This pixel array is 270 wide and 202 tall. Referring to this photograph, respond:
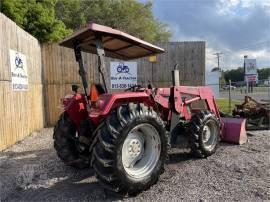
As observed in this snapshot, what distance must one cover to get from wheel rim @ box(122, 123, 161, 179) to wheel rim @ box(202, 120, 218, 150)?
5.97 ft

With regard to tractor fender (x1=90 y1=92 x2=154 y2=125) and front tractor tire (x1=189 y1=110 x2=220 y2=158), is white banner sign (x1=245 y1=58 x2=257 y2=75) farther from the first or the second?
tractor fender (x1=90 y1=92 x2=154 y2=125)

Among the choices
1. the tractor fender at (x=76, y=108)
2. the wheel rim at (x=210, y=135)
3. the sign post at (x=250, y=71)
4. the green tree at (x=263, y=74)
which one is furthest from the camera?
the green tree at (x=263, y=74)

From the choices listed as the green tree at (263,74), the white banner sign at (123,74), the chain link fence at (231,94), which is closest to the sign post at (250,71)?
the chain link fence at (231,94)

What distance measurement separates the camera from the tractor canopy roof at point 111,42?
4405 mm

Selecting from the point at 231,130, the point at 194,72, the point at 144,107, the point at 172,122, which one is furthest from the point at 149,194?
the point at 194,72

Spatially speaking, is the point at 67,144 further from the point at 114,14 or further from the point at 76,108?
the point at 114,14

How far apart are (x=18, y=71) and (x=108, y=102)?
16.1 feet

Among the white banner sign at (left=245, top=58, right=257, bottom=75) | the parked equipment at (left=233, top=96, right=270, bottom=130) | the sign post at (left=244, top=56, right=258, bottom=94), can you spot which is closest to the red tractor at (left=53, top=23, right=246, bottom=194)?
the parked equipment at (left=233, top=96, right=270, bottom=130)

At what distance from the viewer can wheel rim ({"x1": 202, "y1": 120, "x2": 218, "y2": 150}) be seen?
6.31 metres

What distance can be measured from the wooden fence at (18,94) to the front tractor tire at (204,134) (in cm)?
416

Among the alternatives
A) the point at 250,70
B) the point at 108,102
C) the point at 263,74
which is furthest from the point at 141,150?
the point at 263,74

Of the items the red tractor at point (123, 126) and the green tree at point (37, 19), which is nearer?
the red tractor at point (123, 126)

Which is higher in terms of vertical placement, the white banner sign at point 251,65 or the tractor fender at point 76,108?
the white banner sign at point 251,65

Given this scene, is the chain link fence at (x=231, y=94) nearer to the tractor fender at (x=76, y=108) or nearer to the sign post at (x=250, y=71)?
the sign post at (x=250, y=71)
